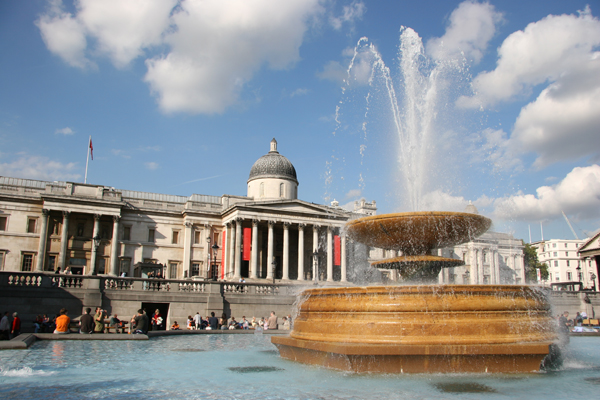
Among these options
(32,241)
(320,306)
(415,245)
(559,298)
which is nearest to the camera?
(320,306)

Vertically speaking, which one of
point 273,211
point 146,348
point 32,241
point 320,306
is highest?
point 273,211

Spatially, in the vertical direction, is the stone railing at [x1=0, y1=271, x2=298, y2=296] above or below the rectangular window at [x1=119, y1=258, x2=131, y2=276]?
below

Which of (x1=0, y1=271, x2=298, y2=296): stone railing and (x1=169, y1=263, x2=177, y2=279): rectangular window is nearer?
(x1=0, y1=271, x2=298, y2=296): stone railing

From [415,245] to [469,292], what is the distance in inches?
127

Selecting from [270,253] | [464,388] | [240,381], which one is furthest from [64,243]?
[464,388]

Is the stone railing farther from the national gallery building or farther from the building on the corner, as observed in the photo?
the building on the corner

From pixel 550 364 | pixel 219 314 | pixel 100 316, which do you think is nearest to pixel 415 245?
pixel 550 364

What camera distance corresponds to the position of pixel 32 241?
4334cm

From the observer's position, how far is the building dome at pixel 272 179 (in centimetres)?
5256

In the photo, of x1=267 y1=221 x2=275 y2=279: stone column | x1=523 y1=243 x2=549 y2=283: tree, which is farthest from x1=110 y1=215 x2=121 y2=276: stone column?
x1=523 y1=243 x2=549 y2=283: tree

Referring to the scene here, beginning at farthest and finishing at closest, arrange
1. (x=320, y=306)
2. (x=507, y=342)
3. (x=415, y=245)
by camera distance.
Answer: (x=415, y=245), (x=320, y=306), (x=507, y=342)

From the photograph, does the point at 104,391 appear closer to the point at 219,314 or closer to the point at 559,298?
the point at 219,314

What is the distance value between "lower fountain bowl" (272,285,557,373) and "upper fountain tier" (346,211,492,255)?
2.25 m

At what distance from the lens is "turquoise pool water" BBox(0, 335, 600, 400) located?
6277 millimetres
